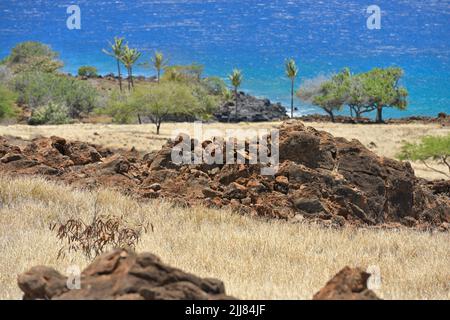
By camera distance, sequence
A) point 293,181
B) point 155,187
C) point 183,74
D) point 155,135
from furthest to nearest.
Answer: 1. point 183,74
2. point 155,135
3. point 155,187
4. point 293,181

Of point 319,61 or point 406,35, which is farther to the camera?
point 406,35

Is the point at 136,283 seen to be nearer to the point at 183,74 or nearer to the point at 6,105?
the point at 6,105

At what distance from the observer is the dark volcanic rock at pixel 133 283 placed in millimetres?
4770

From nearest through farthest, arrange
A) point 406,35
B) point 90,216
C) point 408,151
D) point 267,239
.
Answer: point 267,239
point 90,216
point 408,151
point 406,35

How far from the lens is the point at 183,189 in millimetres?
13406

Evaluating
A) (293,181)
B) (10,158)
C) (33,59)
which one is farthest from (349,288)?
(33,59)

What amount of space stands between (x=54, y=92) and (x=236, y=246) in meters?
80.8

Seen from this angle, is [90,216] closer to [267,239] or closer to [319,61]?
[267,239]

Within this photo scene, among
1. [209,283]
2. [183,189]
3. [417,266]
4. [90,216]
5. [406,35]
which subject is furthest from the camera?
[406,35]

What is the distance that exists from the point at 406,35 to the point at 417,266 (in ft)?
657

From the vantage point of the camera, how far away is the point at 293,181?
13102mm

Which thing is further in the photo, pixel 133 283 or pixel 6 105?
pixel 6 105

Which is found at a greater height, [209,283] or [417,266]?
[209,283]

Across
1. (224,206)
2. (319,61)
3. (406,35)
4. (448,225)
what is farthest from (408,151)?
(406,35)
